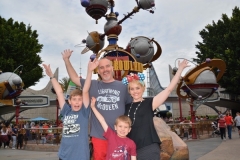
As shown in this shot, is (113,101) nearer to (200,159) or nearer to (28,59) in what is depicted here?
(200,159)

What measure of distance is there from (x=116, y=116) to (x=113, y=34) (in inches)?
266

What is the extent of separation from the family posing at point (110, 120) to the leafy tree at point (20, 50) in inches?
740

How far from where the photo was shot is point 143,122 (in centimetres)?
286

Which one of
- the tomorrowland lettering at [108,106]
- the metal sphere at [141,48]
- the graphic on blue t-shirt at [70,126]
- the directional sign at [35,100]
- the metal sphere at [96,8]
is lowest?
the graphic on blue t-shirt at [70,126]

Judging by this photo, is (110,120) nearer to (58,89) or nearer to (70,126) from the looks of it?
(70,126)

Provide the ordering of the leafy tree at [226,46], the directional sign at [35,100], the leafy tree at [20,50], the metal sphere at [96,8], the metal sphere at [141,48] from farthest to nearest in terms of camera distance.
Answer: the leafy tree at [226,46], the leafy tree at [20,50], the directional sign at [35,100], the metal sphere at [141,48], the metal sphere at [96,8]

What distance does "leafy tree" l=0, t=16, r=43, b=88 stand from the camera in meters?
20.8

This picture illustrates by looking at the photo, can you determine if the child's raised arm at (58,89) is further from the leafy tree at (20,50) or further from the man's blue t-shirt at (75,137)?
the leafy tree at (20,50)

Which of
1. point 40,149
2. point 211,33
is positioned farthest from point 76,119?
point 211,33

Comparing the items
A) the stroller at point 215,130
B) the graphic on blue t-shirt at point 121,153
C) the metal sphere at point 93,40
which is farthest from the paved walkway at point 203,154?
the stroller at point 215,130

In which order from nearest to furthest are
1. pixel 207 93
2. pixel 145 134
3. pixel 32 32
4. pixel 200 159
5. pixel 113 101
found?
pixel 145 134 < pixel 113 101 < pixel 200 159 < pixel 207 93 < pixel 32 32

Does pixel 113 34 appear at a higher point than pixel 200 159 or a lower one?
higher

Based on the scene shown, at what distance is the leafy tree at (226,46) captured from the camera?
74.2 feet

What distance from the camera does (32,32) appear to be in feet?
82.0
